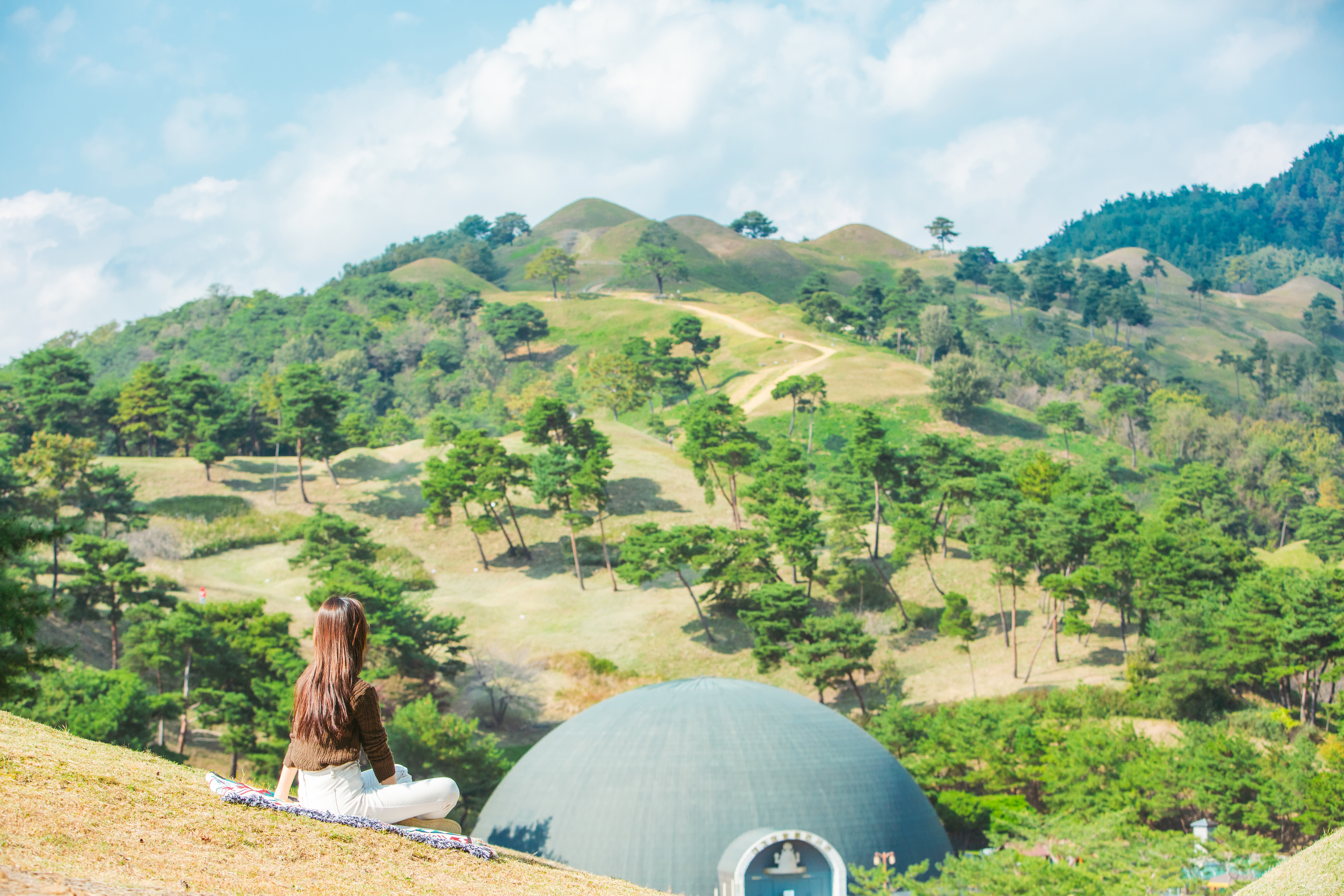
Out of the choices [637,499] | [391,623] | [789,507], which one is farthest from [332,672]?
[637,499]

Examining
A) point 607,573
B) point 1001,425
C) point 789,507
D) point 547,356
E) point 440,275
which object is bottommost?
point 607,573

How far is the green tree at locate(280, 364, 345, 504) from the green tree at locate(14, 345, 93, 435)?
651 inches

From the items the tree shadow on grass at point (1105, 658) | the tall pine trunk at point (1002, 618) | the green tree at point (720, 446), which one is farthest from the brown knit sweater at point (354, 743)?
the green tree at point (720, 446)

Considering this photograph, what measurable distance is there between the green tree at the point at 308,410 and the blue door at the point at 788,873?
173ft

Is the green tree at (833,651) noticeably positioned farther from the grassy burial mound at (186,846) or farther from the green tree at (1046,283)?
the green tree at (1046,283)

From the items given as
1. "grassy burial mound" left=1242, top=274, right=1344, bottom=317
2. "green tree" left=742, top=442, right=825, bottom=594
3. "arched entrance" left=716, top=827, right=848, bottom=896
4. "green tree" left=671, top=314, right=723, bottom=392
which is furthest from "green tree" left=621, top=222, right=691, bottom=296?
"arched entrance" left=716, top=827, right=848, bottom=896

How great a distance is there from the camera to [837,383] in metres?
94.2

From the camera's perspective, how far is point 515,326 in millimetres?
119438

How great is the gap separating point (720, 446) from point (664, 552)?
12810 mm

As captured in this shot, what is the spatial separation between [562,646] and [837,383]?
49.3 meters

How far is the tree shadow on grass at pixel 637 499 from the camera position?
69.6m

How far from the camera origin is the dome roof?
2634 centimetres

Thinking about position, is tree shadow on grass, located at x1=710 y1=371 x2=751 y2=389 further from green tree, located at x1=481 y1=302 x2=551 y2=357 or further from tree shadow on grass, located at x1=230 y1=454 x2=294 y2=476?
tree shadow on grass, located at x1=230 y1=454 x2=294 y2=476

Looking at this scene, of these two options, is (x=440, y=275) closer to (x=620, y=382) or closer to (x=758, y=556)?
(x=620, y=382)
